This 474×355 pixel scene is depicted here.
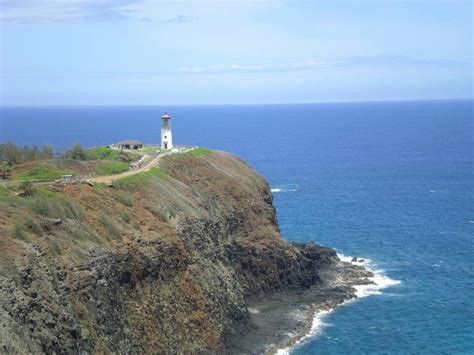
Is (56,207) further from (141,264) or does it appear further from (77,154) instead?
(77,154)

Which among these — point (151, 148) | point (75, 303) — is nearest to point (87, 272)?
point (75, 303)

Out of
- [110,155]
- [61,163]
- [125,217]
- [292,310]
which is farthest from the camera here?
[110,155]

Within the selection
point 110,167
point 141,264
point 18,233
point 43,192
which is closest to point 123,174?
point 110,167

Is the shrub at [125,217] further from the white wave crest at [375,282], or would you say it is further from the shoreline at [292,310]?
the white wave crest at [375,282]

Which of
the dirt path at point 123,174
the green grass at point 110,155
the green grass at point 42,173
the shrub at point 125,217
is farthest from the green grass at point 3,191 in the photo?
the green grass at point 110,155

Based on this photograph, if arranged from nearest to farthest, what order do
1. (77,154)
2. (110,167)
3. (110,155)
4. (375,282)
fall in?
1. (110,167)
2. (375,282)
3. (77,154)
4. (110,155)

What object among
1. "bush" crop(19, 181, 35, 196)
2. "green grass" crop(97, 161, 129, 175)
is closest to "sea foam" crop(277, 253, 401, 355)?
"bush" crop(19, 181, 35, 196)

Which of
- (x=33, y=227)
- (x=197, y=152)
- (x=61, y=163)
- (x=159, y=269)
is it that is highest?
(x=61, y=163)
